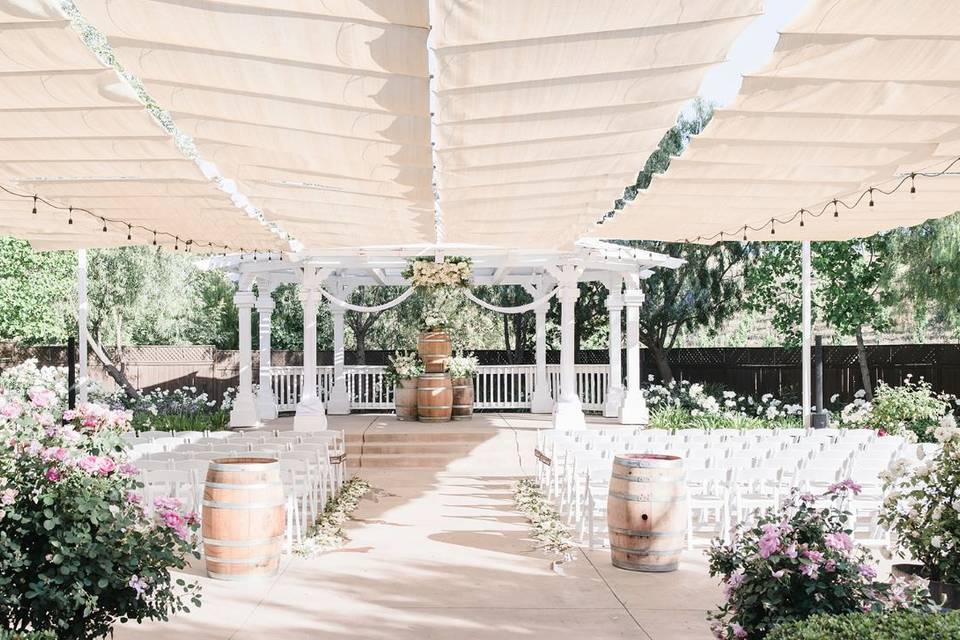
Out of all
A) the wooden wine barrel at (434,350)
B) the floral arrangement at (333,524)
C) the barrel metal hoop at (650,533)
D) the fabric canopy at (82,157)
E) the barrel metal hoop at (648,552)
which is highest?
the fabric canopy at (82,157)

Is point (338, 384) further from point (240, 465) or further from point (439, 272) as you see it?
point (240, 465)

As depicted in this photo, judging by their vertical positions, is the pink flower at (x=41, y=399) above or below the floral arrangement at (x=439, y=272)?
below

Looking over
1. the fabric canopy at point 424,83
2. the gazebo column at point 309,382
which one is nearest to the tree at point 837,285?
the gazebo column at point 309,382

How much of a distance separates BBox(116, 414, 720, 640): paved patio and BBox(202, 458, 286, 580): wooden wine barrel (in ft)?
0.49

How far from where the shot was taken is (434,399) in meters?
15.1

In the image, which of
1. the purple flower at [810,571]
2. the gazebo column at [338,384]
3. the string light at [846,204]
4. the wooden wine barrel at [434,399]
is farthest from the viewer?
the gazebo column at [338,384]

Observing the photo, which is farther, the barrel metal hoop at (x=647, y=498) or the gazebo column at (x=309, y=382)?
the gazebo column at (x=309, y=382)

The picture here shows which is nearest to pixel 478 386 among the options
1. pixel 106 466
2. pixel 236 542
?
pixel 236 542

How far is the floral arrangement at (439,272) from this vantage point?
48.8 feet

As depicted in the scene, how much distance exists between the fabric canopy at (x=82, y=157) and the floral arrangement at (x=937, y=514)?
464 centimetres

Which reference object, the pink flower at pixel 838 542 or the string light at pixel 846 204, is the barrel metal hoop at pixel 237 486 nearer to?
the pink flower at pixel 838 542

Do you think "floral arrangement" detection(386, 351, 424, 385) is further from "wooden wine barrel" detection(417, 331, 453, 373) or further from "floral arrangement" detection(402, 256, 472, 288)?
"floral arrangement" detection(402, 256, 472, 288)

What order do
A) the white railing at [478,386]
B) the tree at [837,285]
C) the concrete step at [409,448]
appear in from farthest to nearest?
1. the tree at [837,285]
2. the white railing at [478,386]
3. the concrete step at [409,448]

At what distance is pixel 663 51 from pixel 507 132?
1.40 meters
